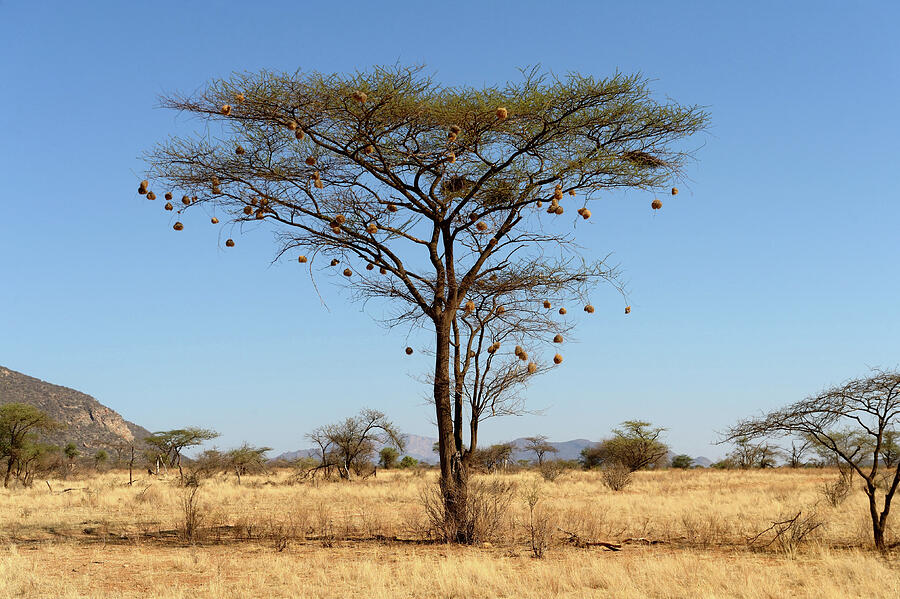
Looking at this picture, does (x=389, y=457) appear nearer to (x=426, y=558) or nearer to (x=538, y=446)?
(x=538, y=446)

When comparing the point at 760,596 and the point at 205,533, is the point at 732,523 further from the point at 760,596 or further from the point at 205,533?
the point at 205,533

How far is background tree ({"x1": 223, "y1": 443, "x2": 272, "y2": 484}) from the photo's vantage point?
3834 cm

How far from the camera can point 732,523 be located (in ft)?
49.8

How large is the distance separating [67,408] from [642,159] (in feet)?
A: 252

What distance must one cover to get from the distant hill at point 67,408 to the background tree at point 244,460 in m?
26.7

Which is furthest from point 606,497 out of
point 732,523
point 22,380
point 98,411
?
point 98,411

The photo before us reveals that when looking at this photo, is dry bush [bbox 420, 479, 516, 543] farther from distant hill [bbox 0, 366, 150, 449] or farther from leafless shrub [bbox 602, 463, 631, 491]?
distant hill [bbox 0, 366, 150, 449]

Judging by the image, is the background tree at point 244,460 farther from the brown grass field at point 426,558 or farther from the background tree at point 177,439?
the brown grass field at point 426,558

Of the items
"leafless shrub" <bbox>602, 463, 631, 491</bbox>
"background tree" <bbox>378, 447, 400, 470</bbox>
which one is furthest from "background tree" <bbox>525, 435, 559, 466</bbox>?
Result: "leafless shrub" <bbox>602, 463, 631, 491</bbox>

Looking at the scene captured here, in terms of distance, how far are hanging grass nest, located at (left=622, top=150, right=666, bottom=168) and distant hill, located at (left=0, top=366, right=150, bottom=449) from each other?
61.0 m

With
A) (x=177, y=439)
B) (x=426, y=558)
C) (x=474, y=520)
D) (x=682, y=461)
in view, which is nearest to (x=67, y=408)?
(x=177, y=439)

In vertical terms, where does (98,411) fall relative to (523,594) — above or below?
above

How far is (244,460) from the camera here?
39406mm

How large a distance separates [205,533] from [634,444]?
115 feet
